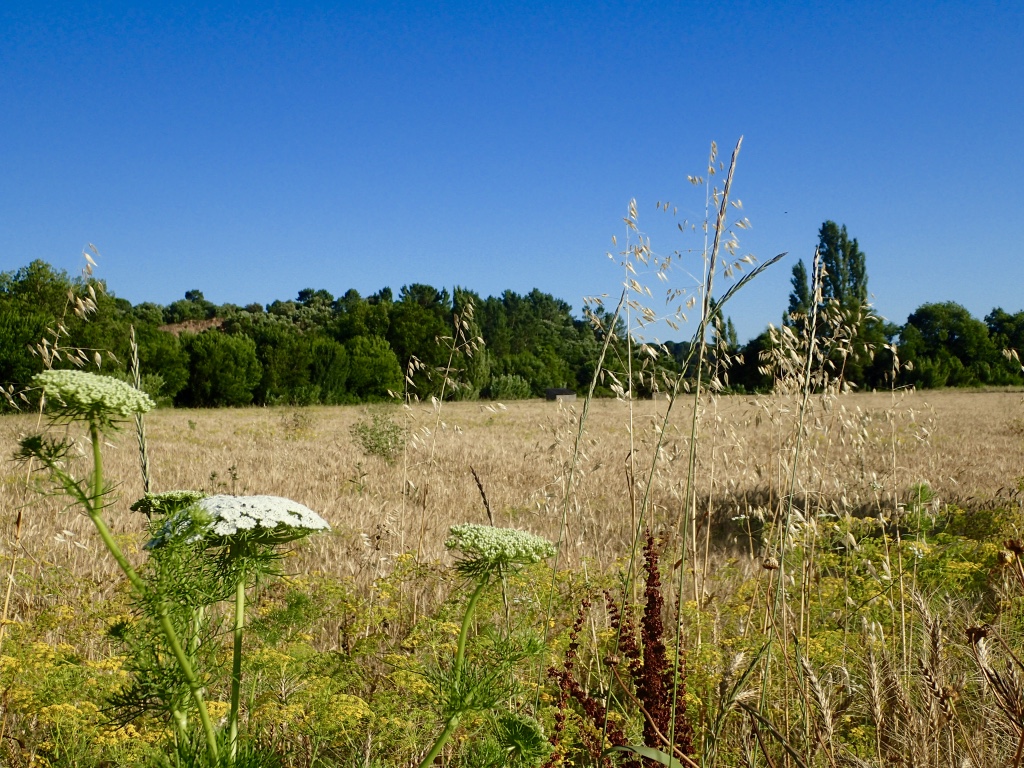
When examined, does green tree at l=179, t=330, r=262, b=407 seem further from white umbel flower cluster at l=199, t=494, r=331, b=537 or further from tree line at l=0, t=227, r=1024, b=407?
white umbel flower cluster at l=199, t=494, r=331, b=537

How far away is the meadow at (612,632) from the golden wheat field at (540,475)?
0.06 m

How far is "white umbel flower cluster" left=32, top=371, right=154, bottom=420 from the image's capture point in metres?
1.37

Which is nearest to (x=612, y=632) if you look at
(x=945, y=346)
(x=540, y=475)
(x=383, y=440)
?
(x=540, y=475)

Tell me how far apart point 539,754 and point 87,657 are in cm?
257

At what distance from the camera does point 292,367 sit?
141 feet

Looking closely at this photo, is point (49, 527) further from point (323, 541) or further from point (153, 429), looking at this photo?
point (153, 429)

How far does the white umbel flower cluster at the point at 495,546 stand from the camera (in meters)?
1.84

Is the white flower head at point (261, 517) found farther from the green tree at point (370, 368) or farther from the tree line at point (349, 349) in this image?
the green tree at point (370, 368)

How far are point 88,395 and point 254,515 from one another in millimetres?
433

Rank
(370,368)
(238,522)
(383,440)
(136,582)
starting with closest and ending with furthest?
(136,582), (238,522), (383,440), (370,368)

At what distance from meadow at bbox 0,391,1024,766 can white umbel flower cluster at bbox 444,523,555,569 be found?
0.27 meters

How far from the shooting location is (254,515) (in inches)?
63.0

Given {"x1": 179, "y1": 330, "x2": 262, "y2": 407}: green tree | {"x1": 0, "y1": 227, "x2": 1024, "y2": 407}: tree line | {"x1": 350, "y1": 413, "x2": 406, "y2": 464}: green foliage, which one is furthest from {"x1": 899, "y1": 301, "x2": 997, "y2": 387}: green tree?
{"x1": 179, "y1": 330, "x2": 262, "y2": 407}: green tree

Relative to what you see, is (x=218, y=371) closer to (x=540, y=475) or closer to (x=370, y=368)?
(x=370, y=368)
